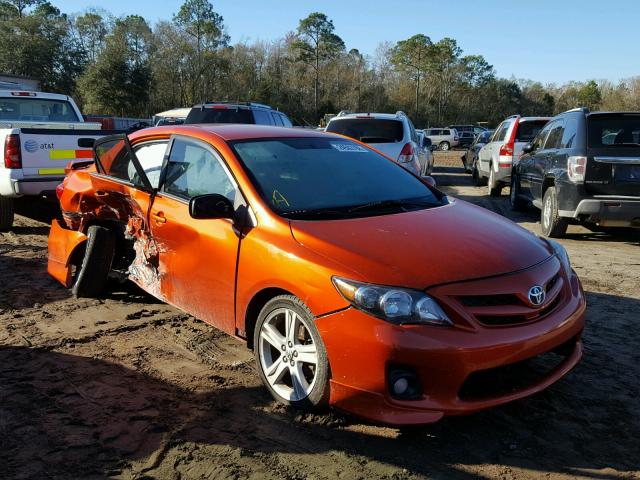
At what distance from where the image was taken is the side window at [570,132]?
7.82 m

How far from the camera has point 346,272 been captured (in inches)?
116

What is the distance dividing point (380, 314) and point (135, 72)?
50535 mm

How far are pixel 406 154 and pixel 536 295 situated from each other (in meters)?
7.21

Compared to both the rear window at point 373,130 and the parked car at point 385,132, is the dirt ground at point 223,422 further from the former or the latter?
the rear window at point 373,130

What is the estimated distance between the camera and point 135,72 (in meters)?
48.6

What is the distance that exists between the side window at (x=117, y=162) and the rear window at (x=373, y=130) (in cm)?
561

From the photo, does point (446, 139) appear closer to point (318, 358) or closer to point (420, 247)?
point (420, 247)

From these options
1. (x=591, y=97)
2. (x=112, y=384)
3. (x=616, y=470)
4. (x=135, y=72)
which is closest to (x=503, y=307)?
(x=616, y=470)

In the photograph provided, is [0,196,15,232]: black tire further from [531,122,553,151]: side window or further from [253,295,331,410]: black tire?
[531,122,553,151]: side window

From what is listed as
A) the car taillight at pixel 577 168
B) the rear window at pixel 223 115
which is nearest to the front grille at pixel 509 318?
the car taillight at pixel 577 168

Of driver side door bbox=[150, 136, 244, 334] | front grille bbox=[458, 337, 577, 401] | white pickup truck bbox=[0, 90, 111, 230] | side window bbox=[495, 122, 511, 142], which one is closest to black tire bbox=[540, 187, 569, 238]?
side window bbox=[495, 122, 511, 142]

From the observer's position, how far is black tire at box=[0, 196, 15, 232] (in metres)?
8.31

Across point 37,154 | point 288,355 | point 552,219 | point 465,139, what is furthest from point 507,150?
point 465,139

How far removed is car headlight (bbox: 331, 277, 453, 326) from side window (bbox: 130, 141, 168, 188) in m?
2.34
